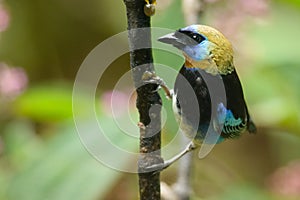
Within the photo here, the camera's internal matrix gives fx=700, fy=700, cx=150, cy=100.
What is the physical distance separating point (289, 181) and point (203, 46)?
1290 millimetres

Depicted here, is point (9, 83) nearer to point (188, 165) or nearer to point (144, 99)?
point (188, 165)

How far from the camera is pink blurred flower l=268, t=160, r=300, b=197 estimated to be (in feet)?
6.50

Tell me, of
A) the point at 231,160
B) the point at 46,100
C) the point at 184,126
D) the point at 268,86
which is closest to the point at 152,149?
the point at 184,126

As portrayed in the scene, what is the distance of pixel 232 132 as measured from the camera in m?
0.84

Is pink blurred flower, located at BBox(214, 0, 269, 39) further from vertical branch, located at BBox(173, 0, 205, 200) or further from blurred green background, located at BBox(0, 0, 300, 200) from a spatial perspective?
vertical branch, located at BBox(173, 0, 205, 200)

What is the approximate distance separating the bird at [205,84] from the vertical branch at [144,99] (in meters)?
0.03


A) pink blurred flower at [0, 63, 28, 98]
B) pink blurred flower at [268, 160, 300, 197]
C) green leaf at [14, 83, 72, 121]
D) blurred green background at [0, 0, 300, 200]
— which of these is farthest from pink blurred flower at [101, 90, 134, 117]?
pink blurred flower at [268, 160, 300, 197]

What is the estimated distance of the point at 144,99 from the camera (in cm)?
74

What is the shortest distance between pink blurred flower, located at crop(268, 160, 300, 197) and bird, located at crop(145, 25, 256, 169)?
1216 mm

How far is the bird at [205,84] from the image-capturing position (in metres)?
0.77

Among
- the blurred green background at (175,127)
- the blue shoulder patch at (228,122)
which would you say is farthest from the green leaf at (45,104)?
the blue shoulder patch at (228,122)

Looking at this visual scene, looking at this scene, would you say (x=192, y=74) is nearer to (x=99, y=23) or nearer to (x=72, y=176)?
(x=72, y=176)

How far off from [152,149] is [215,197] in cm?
123

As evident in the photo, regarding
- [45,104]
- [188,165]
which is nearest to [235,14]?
[188,165]
